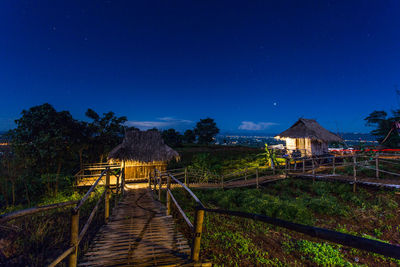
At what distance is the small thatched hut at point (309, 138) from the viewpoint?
14.8 meters

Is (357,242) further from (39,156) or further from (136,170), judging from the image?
(39,156)

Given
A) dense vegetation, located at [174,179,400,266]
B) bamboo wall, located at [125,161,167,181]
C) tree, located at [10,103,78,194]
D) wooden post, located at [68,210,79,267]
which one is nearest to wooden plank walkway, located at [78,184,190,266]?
wooden post, located at [68,210,79,267]

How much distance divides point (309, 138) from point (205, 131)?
2586 cm

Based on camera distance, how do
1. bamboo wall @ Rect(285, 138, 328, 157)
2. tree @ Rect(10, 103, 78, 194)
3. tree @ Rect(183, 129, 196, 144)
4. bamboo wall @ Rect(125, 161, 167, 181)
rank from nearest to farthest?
tree @ Rect(10, 103, 78, 194) → bamboo wall @ Rect(125, 161, 167, 181) → bamboo wall @ Rect(285, 138, 328, 157) → tree @ Rect(183, 129, 196, 144)

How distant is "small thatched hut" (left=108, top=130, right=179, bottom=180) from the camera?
1261 centimetres

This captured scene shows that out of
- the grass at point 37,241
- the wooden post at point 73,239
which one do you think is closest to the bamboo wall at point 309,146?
the grass at point 37,241

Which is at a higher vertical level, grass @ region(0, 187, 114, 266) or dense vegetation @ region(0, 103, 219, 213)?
dense vegetation @ region(0, 103, 219, 213)

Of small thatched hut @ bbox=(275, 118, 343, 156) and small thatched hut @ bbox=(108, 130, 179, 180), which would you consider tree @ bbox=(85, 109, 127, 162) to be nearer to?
small thatched hut @ bbox=(108, 130, 179, 180)

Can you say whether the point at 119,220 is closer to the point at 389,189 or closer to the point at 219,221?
the point at 219,221

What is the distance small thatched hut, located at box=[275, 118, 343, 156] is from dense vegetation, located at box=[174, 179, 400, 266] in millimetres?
7791

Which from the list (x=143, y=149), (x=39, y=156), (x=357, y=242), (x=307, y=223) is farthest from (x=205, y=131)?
(x=357, y=242)

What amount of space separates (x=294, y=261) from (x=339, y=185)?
22.0ft

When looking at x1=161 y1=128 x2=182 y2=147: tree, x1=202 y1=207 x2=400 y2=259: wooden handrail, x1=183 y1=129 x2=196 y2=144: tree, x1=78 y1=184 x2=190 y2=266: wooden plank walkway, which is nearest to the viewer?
x1=202 y1=207 x2=400 y2=259: wooden handrail

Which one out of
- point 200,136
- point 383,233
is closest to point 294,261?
point 383,233
